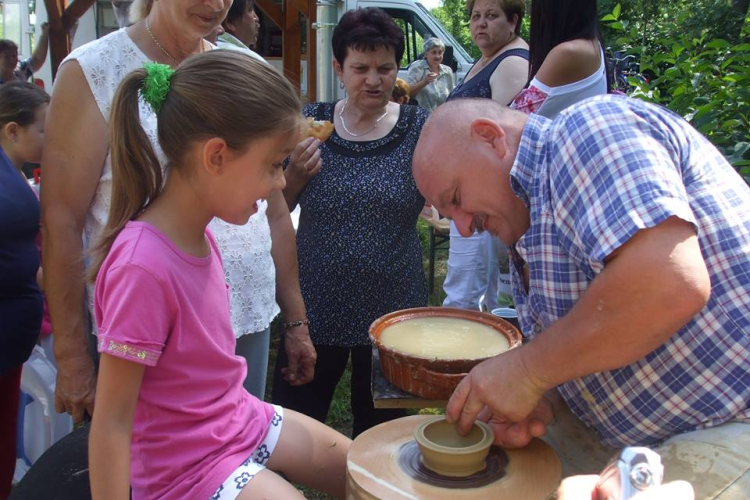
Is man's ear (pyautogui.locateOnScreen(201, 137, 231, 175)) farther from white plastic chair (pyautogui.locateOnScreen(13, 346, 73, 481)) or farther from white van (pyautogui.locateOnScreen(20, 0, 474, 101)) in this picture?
white van (pyautogui.locateOnScreen(20, 0, 474, 101))

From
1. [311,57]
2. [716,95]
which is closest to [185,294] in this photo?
[716,95]

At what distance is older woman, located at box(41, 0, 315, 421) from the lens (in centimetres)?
202

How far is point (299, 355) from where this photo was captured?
9.01 feet

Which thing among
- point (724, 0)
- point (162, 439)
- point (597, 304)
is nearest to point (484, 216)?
point (597, 304)

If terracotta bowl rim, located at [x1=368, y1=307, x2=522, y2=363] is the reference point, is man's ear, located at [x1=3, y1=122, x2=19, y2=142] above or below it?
above

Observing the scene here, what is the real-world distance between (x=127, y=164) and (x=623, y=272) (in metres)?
1.30

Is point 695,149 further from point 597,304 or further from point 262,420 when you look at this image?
point 262,420

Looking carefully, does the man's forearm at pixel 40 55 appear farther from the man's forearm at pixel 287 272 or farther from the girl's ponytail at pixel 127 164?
the girl's ponytail at pixel 127 164

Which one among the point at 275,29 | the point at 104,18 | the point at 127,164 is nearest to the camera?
the point at 127,164

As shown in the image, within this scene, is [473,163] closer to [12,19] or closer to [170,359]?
[170,359]

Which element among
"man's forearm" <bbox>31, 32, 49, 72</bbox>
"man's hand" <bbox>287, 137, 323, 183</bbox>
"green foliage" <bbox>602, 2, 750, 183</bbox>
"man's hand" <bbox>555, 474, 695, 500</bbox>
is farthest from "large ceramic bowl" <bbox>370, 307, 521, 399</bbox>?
"man's forearm" <bbox>31, 32, 49, 72</bbox>

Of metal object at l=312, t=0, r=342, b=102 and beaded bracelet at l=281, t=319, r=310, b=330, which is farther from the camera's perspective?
metal object at l=312, t=0, r=342, b=102

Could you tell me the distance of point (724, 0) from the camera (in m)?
17.4

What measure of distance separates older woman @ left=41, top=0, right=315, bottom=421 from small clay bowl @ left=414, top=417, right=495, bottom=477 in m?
1.10
